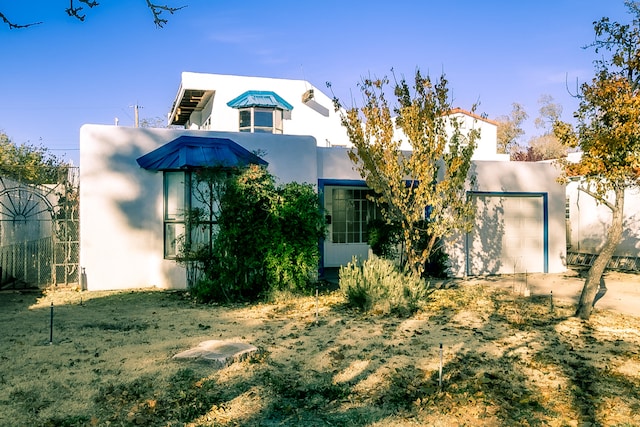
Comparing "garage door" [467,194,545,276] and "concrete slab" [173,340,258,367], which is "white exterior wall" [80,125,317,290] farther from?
"garage door" [467,194,545,276]

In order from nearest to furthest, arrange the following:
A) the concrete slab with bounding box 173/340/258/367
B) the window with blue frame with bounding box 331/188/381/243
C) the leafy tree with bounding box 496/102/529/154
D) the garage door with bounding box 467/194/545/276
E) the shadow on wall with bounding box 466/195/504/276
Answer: the concrete slab with bounding box 173/340/258/367 → the shadow on wall with bounding box 466/195/504/276 → the garage door with bounding box 467/194/545/276 → the window with blue frame with bounding box 331/188/381/243 → the leafy tree with bounding box 496/102/529/154

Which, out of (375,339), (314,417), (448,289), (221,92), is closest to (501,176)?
(448,289)

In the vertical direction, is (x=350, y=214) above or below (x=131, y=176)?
below

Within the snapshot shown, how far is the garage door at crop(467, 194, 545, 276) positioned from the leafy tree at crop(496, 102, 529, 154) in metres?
33.2

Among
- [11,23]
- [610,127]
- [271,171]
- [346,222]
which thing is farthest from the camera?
[346,222]

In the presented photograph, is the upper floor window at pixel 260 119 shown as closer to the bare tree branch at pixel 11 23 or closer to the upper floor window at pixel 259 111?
the upper floor window at pixel 259 111

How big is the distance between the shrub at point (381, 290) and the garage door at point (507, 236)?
5535mm

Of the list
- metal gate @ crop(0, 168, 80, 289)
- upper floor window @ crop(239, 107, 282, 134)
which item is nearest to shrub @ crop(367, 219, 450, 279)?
metal gate @ crop(0, 168, 80, 289)

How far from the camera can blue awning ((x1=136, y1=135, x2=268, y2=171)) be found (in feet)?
34.3

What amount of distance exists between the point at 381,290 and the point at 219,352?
3.41m

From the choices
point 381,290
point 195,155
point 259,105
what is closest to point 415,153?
point 381,290

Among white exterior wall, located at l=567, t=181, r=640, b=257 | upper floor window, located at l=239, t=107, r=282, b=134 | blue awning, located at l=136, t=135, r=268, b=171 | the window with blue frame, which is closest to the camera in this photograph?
blue awning, located at l=136, t=135, r=268, b=171

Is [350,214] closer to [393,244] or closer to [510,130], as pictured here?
[393,244]

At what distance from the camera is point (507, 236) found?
47.6ft
